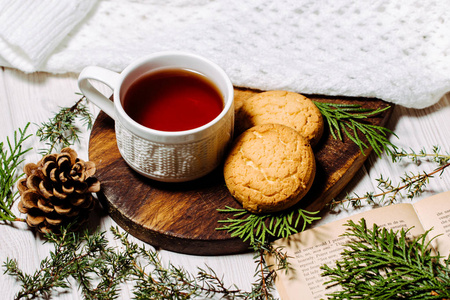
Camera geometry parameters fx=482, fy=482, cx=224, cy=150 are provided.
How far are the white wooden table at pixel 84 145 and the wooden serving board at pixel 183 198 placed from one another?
0.04 metres

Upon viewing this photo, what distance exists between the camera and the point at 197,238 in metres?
1.13

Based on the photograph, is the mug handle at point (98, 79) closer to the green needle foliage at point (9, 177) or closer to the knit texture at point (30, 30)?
the green needle foliage at point (9, 177)

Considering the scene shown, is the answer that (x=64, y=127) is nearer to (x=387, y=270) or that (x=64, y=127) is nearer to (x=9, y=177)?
(x=9, y=177)

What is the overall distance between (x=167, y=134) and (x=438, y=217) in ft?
2.41

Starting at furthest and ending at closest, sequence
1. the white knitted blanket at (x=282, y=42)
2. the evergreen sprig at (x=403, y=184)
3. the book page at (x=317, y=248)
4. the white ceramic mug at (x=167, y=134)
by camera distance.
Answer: the white knitted blanket at (x=282, y=42) < the evergreen sprig at (x=403, y=184) < the book page at (x=317, y=248) < the white ceramic mug at (x=167, y=134)

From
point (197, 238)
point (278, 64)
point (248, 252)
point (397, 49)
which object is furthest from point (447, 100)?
point (197, 238)

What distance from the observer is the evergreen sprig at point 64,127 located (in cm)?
135

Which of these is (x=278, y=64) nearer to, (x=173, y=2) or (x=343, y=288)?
(x=173, y=2)

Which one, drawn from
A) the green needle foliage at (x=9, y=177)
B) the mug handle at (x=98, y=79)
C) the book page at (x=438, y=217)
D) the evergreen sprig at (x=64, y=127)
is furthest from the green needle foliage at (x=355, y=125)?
the green needle foliage at (x=9, y=177)

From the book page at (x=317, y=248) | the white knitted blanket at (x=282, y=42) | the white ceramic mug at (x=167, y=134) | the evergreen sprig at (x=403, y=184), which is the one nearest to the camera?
the white ceramic mug at (x=167, y=134)

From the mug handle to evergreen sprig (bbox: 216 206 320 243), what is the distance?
37 cm

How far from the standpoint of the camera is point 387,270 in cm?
113

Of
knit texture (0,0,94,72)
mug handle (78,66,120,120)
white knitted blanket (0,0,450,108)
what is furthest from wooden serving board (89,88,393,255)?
knit texture (0,0,94,72)

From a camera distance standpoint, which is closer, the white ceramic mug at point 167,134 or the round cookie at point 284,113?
the white ceramic mug at point 167,134
